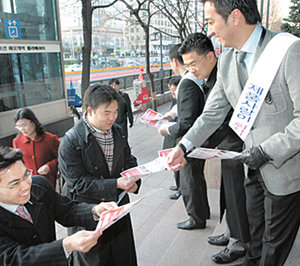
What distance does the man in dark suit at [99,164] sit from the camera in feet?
6.37

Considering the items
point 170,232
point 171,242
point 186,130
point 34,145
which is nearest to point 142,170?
point 186,130

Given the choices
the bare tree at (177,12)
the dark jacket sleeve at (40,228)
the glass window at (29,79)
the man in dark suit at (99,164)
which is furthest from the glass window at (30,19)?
the dark jacket sleeve at (40,228)

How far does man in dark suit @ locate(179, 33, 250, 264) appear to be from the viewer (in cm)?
244

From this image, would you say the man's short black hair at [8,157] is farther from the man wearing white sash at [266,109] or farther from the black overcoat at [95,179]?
the man wearing white sash at [266,109]

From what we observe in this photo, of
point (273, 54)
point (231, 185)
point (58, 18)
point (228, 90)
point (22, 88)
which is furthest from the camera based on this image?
point (58, 18)

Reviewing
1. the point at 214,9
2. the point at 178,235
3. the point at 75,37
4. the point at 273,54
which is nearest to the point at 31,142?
the point at 178,235

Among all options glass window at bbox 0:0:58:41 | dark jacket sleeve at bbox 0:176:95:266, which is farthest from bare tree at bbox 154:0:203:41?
dark jacket sleeve at bbox 0:176:95:266

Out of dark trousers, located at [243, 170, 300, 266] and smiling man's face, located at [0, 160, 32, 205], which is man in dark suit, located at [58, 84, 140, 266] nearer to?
smiling man's face, located at [0, 160, 32, 205]

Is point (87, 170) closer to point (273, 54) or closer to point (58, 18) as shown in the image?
point (273, 54)

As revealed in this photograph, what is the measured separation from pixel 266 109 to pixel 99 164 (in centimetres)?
115

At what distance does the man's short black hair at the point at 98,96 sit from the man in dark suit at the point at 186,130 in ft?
3.56

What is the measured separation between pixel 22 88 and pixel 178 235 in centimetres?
551

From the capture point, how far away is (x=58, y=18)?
24.5 ft

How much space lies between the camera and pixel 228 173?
2.49 metres
